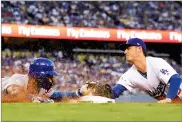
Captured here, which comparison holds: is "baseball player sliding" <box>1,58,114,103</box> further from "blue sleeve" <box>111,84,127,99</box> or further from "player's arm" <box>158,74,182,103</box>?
"player's arm" <box>158,74,182,103</box>

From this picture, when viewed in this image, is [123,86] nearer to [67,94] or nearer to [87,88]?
[87,88]

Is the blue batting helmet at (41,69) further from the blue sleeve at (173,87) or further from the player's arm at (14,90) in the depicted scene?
the blue sleeve at (173,87)

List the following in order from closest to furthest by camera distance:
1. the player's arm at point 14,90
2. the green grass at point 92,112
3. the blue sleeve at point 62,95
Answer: the green grass at point 92,112, the player's arm at point 14,90, the blue sleeve at point 62,95

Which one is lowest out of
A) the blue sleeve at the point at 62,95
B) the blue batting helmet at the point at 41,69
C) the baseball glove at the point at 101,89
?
the blue sleeve at the point at 62,95

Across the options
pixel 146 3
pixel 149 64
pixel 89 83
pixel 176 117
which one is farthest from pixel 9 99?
pixel 146 3

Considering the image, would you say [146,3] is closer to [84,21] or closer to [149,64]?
[84,21]

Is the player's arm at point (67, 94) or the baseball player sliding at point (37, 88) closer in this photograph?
the baseball player sliding at point (37, 88)

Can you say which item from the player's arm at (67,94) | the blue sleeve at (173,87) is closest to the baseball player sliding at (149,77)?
the blue sleeve at (173,87)

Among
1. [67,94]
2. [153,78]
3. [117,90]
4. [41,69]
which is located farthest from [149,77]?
[41,69]
